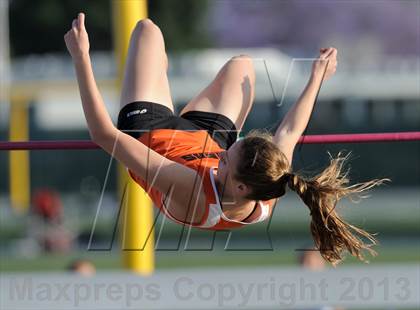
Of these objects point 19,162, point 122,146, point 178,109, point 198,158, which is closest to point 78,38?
point 122,146

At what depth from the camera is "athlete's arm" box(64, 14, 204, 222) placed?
11.8 ft

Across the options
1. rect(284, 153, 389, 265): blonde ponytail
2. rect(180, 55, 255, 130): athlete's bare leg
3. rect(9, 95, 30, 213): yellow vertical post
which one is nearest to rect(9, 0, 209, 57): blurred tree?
rect(9, 95, 30, 213): yellow vertical post

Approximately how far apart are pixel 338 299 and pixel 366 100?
13979 mm

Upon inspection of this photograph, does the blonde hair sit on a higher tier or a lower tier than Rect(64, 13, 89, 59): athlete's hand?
lower

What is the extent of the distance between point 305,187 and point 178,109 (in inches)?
496

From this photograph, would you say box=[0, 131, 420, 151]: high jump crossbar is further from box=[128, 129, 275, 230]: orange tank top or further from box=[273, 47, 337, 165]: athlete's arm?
box=[273, 47, 337, 165]: athlete's arm

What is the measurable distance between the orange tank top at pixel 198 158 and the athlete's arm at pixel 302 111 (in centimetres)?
25

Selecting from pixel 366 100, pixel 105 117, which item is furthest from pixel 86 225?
pixel 105 117

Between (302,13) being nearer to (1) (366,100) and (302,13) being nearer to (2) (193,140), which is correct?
(1) (366,100)

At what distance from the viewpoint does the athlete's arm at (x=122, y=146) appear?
3582 mm

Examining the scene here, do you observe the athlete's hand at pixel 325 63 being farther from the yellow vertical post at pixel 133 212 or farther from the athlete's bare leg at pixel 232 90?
the yellow vertical post at pixel 133 212

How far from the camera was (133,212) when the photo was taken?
574 centimetres

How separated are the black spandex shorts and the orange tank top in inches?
1.8

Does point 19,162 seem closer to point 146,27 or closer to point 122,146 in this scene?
point 146,27
